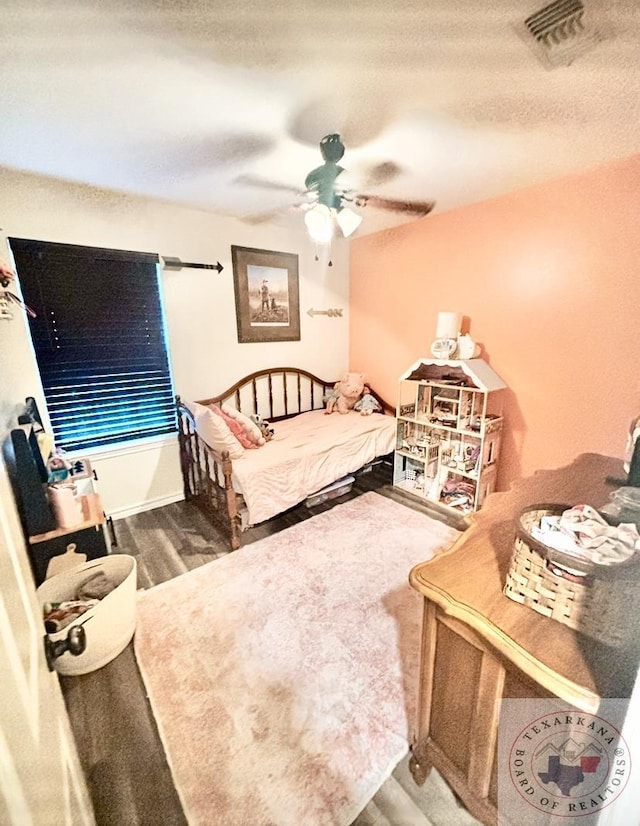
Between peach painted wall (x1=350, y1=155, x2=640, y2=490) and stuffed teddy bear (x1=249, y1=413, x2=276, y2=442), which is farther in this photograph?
stuffed teddy bear (x1=249, y1=413, x2=276, y2=442)

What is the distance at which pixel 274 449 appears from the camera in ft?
9.15

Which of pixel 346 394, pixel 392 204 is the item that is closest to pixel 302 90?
pixel 392 204

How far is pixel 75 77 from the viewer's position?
132cm

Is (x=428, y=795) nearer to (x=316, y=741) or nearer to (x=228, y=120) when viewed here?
(x=316, y=741)

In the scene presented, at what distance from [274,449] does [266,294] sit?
165 centimetres

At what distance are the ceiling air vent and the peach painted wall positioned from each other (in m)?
1.33

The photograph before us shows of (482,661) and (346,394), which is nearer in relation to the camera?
(482,661)

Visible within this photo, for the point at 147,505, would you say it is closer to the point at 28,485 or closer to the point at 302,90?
the point at 28,485

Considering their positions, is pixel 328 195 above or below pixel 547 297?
above

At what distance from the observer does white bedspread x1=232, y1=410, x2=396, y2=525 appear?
2439 millimetres

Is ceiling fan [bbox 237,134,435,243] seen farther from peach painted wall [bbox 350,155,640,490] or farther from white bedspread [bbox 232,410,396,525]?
white bedspread [bbox 232,410,396,525]

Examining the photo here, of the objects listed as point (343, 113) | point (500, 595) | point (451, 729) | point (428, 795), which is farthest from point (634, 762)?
point (343, 113)

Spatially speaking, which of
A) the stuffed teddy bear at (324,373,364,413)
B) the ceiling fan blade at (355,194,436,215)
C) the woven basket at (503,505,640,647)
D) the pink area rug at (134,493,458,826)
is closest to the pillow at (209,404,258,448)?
the pink area rug at (134,493,458,826)

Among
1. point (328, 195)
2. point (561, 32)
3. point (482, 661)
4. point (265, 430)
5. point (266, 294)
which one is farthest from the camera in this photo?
point (266, 294)
